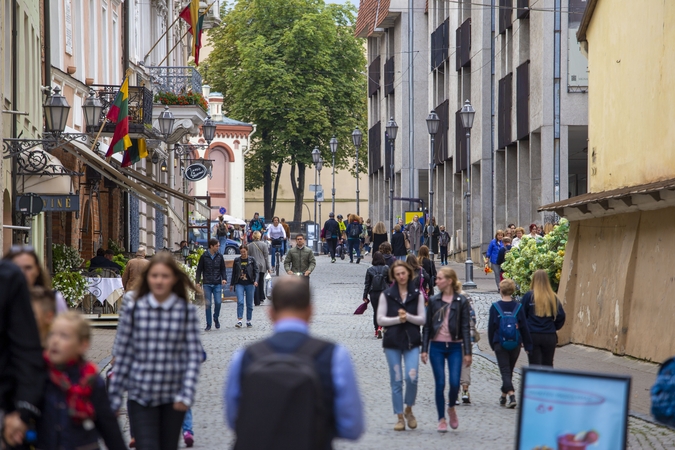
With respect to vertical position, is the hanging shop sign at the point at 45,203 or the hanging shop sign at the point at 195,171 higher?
the hanging shop sign at the point at 195,171

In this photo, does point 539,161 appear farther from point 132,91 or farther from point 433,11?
point 433,11

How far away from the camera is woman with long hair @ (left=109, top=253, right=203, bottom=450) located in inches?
289

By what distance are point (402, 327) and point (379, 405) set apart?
73.7 inches

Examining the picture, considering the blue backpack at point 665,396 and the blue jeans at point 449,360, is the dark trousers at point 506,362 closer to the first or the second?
the blue jeans at point 449,360

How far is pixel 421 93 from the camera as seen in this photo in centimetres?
5734

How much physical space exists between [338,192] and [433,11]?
4182cm

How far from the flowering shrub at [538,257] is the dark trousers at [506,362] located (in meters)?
8.89

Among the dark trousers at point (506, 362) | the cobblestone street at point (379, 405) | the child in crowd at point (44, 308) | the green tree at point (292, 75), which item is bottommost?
the cobblestone street at point (379, 405)

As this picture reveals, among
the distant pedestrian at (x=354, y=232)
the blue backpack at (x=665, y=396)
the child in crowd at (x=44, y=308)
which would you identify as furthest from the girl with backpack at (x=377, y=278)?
the distant pedestrian at (x=354, y=232)

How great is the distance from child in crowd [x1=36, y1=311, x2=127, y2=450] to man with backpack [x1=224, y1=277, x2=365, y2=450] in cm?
118

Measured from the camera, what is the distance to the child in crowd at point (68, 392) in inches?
251

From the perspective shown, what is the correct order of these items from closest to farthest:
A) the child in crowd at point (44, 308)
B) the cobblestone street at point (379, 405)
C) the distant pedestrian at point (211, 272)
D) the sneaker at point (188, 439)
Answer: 1. the child in crowd at point (44, 308)
2. the sneaker at point (188, 439)
3. the cobblestone street at point (379, 405)
4. the distant pedestrian at point (211, 272)

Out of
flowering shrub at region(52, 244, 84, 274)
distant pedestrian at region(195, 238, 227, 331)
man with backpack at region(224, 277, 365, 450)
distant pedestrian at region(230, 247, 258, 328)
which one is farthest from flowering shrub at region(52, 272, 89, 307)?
man with backpack at region(224, 277, 365, 450)

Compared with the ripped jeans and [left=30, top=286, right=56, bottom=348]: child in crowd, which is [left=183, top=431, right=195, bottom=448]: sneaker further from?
[left=30, top=286, right=56, bottom=348]: child in crowd
